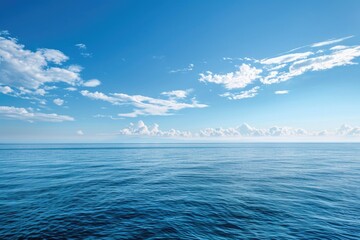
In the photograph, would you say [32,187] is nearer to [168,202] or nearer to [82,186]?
[82,186]

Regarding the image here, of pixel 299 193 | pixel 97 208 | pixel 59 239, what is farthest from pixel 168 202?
pixel 299 193

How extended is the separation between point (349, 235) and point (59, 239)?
22.0 metres

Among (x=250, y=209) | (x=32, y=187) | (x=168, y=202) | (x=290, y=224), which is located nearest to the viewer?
(x=290, y=224)

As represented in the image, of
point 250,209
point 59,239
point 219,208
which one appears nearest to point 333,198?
point 250,209

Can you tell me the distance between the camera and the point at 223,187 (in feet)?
92.2

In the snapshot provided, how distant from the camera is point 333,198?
22.9 meters

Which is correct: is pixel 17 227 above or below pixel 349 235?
above

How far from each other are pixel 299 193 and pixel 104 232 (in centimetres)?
2488

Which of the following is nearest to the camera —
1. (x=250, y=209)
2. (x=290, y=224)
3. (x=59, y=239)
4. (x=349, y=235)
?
(x=59, y=239)

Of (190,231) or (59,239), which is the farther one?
(190,231)

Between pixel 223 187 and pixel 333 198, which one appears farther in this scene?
pixel 223 187

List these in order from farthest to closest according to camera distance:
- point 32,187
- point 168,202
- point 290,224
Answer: point 32,187 → point 168,202 → point 290,224

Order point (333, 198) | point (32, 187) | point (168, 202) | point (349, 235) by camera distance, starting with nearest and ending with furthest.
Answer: point (349, 235), point (168, 202), point (333, 198), point (32, 187)

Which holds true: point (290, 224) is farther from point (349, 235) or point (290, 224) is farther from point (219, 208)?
point (219, 208)
